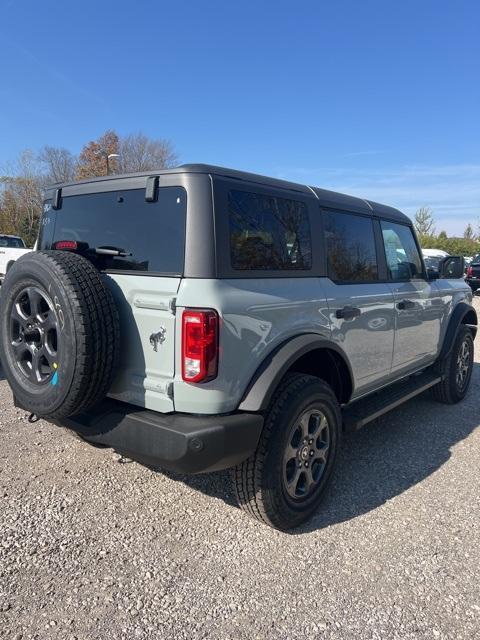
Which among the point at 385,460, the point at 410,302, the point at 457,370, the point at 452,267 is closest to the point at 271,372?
the point at 385,460

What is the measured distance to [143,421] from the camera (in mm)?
2420

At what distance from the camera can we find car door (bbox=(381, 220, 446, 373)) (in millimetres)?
3957

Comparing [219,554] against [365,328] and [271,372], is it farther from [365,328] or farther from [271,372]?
[365,328]

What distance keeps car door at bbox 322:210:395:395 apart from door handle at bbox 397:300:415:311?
0.39 ft

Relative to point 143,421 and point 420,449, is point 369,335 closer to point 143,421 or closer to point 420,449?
point 420,449

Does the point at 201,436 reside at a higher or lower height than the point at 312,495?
higher

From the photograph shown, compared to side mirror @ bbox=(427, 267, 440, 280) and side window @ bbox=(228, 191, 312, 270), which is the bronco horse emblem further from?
side mirror @ bbox=(427, 267, 440, 280)

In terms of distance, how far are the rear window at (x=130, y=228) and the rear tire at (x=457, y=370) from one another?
3515 mm

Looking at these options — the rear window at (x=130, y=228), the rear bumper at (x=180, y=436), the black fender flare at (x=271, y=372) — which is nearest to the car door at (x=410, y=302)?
the black fender flare at (x=271, y=372)

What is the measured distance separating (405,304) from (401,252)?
0.56 m

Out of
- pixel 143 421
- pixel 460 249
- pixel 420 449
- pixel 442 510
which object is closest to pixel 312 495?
pixel 442 510

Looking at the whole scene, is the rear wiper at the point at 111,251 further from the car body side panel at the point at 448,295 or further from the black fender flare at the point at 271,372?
the car body side panel at the point at 448,295

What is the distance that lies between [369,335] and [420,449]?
4.03 feet

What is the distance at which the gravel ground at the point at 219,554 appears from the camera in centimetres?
211
